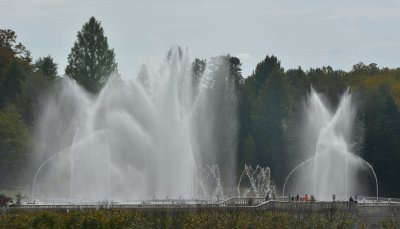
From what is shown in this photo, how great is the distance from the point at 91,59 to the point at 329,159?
32.5 m

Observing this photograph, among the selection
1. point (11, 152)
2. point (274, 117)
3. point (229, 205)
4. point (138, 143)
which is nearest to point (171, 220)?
point (229, 205)

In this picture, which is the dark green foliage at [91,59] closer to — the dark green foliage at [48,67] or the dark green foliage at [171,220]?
the dark green foliage at [48,67]

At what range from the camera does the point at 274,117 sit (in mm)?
122875

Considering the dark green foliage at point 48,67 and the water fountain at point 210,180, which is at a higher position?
the dark green foliage at point 48,67

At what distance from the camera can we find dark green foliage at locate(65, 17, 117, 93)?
125 meters

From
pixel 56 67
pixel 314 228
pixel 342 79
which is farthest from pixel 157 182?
pixel 56 67

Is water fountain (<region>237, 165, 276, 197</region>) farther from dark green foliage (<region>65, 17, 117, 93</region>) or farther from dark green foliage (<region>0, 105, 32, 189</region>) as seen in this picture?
dark green foliage (<region>0, 105, 32, 189</region>)

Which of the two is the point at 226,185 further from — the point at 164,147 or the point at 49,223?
the point at 49,223

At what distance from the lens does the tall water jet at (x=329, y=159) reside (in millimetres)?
105000

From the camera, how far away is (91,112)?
328 feet

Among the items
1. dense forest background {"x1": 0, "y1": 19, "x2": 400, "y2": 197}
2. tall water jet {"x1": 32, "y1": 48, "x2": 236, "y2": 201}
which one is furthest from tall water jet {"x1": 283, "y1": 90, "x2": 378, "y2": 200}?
tall water jet {"x1": 32, "y1": 48, "x2": 236, "y2": 201}

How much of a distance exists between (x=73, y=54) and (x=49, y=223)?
64208 millimetres

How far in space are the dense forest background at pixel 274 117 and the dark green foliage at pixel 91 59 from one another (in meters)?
0.54

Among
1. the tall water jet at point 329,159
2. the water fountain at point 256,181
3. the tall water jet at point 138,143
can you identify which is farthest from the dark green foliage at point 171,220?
the water fountain at point 256,181
